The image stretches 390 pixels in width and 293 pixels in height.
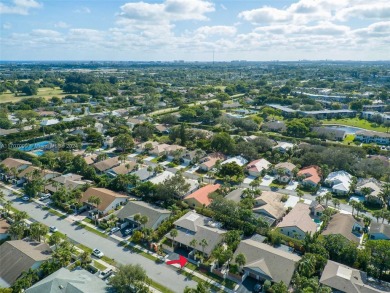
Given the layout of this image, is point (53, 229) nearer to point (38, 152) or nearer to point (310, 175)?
point (38, 152)

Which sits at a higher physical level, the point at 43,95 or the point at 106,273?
the point at 43,95

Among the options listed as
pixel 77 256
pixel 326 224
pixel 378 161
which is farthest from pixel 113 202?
pixel 378 161

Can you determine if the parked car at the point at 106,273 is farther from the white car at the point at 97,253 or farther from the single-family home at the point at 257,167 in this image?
the single-family home at the point at 257,167

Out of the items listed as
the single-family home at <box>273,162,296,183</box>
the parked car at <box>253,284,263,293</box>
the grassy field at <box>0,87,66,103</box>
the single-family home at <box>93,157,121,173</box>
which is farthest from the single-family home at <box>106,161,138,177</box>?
the grassy field at <box>0,87,66,103</box>

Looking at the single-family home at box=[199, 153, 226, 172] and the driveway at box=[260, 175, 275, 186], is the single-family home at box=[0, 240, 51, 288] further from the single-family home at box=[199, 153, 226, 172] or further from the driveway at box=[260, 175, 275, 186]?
the driveway at box=[260, 175, 275, 186]

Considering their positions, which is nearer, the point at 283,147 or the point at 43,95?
the point at 283,147

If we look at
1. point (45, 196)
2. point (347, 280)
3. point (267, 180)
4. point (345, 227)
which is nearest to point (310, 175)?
point (267, 180)
